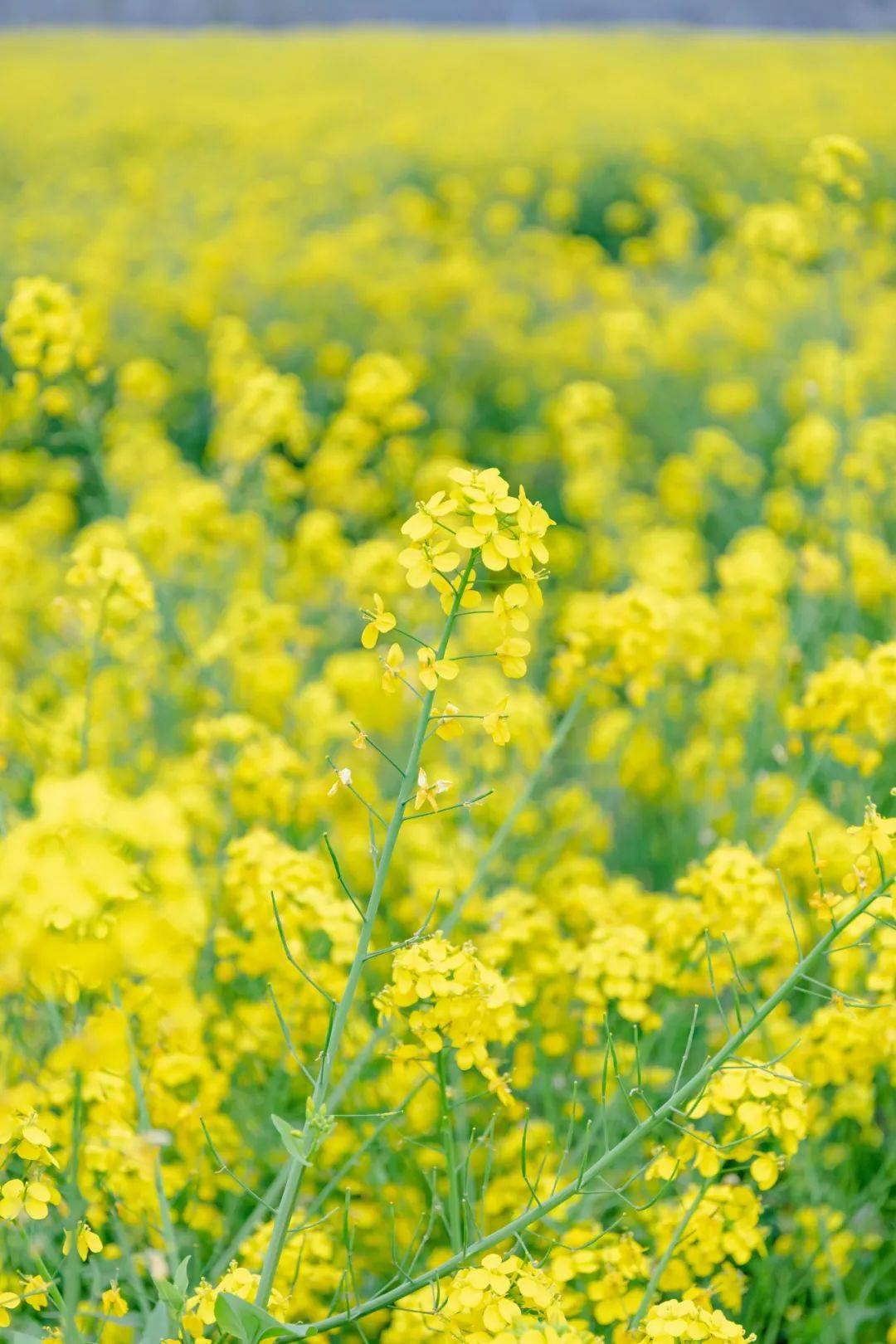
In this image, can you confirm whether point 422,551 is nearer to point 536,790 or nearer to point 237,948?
point 237,948

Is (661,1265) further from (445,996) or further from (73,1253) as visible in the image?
(73,1253)

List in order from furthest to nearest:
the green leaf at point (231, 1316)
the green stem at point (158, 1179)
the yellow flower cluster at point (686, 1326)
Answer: the green stem at point (158, 1179) < the yellow flower cluster at point (686, 1326) < the green leaf at point (231, 1316)

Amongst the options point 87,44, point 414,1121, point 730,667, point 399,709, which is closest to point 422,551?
point 414,1121

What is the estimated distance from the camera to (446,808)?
4.81ft

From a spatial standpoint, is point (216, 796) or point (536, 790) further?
point (536, 790)

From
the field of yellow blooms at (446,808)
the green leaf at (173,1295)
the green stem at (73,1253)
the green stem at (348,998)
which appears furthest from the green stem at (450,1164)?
the green stem at (73,1253)

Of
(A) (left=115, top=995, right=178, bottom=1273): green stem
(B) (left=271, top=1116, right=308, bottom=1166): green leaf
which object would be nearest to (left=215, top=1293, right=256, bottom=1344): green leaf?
(B) (left=271, top=1116, right=308, bottom=1166): green leaf

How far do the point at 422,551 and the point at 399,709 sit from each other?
2.42m

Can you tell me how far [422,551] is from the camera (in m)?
1.56

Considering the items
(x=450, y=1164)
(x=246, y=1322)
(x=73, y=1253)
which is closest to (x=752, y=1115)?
(x=450, y=1164)

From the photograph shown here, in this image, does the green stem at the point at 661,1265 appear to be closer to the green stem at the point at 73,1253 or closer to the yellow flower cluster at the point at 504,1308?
the yellow flower cluster at the point at 504,1308

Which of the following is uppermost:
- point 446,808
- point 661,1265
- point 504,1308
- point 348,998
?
point 446,808

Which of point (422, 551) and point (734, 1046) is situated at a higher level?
point (422, 551)

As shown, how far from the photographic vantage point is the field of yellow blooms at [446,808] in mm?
1595
